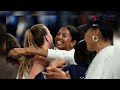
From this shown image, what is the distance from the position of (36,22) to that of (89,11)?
0.58 metres

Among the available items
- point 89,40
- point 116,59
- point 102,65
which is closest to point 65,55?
point 89,40

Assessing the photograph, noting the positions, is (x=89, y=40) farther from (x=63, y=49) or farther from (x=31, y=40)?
(x=31, y=40)

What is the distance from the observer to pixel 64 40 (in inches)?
125

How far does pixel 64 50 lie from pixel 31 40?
0.37 metres

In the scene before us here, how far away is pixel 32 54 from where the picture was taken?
10.5 ft

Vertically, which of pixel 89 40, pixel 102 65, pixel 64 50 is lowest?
pixel 102 65

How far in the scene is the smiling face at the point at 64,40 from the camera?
10.4ft

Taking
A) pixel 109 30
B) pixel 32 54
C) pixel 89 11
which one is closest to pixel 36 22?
pixel 32 54

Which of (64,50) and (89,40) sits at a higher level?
(89,40)

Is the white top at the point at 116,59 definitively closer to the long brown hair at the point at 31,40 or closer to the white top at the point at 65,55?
the white top at the point at 65,55

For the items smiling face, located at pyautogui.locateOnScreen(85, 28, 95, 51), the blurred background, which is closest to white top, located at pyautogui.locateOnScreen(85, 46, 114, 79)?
smiling face, located at pyautogui.locateOnScreen(85, 28, 95, 51)

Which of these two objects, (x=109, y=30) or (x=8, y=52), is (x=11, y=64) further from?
(x=109, y=30)

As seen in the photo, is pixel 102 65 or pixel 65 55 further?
pixel 65 55
